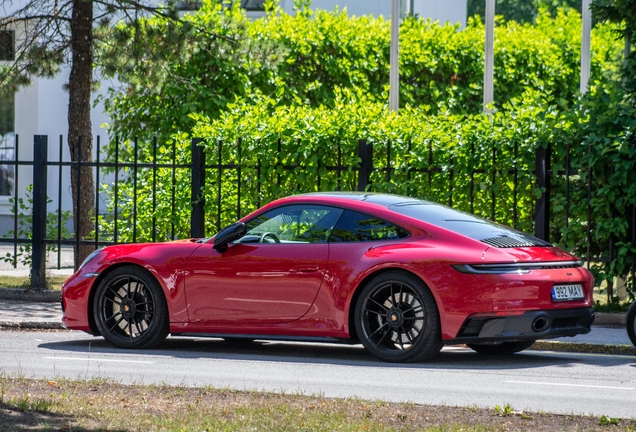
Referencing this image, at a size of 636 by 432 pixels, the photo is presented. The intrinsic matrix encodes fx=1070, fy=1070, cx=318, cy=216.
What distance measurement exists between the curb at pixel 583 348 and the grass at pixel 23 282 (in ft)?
21.8

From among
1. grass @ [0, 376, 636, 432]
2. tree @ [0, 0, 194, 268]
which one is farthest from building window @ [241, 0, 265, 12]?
grass @ [0, 376, 636, 432]

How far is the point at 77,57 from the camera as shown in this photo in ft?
49.0

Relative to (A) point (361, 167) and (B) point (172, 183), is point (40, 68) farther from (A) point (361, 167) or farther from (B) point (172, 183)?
(A) point (361, 167)

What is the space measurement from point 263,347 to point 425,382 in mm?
2643

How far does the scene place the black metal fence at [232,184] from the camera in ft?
39.4

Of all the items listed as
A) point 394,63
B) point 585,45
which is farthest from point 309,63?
point 585,45

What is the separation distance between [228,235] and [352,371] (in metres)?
1.71

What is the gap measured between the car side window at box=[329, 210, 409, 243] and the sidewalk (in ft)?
6.99

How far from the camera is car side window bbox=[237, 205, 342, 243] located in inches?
353

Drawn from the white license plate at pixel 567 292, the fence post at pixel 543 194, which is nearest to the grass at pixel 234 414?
the white license plate at pixel 567 292

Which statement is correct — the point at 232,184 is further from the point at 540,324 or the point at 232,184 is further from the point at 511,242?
the point at 540,324

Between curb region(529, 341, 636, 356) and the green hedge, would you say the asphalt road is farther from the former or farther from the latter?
the green hedge

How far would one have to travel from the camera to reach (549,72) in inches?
870

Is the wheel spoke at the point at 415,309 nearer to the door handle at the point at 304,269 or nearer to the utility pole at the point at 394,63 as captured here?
the door handle at the point at 304,269
